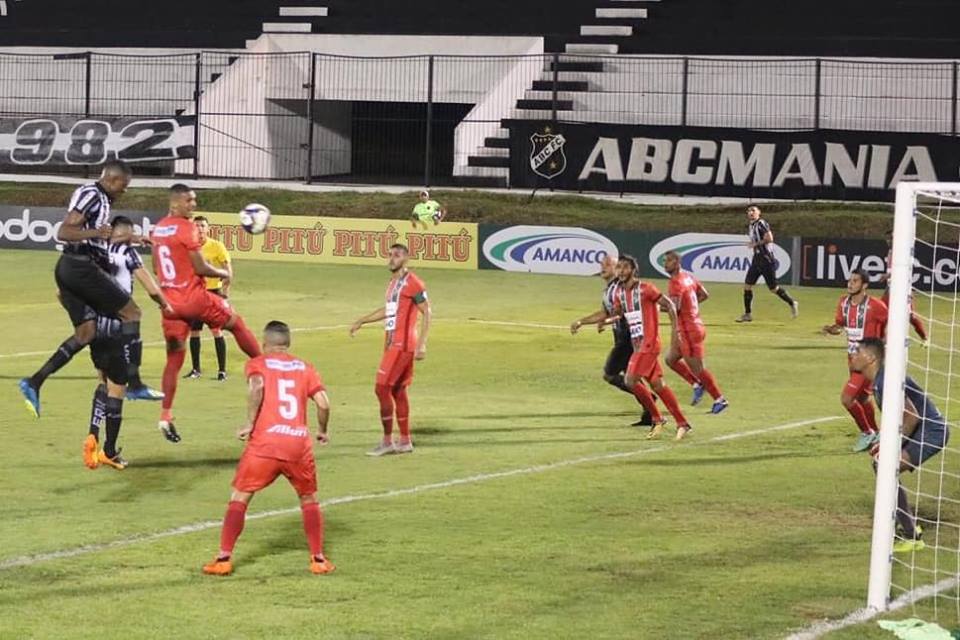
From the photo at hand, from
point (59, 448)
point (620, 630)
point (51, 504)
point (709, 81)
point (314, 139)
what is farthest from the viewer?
point (314, 139)

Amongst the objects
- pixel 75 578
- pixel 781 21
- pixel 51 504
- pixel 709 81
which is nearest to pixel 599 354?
pixel 51 504

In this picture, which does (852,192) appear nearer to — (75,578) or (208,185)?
(208,185)

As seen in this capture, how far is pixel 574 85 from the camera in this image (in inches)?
1847

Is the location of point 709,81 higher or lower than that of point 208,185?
higher

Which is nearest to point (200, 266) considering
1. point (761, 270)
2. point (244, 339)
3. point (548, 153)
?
point (244, 339)

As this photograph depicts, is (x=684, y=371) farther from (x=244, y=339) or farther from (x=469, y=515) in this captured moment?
(x=469, y=515)

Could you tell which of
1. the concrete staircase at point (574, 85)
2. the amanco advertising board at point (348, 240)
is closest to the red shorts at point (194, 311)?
the amanco advertising board at point (348, 240)

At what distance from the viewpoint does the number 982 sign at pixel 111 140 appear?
4591 centimetres

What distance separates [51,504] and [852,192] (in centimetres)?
3001

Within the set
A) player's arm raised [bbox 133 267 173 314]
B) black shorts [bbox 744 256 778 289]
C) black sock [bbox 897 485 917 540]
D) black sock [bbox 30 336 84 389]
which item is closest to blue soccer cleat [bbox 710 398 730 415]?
black sock [bbox 897 485 917 540]

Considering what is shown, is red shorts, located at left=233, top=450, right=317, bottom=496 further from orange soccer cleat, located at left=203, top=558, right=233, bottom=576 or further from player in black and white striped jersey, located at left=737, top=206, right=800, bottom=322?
player in black and white striped jersey, located at left=737, top=206, right=800, bottom=322

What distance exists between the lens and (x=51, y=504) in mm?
13703

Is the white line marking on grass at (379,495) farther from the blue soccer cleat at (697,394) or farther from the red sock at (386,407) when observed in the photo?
the blue soccer cleat at (697,394)

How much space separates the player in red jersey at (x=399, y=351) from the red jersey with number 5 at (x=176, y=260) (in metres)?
1.77
